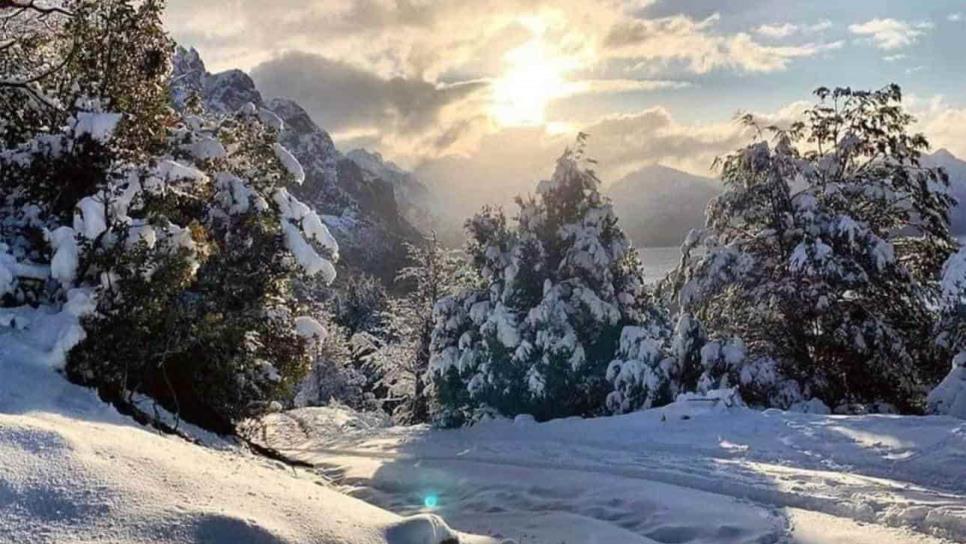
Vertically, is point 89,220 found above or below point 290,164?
below

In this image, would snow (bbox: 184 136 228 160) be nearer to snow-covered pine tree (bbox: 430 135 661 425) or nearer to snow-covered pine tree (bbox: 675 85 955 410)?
snow-covered pine tree (bbox: 430 135 661 425)

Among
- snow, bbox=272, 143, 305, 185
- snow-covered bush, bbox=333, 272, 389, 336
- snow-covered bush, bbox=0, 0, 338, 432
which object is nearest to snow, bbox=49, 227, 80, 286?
snow-covered bush, bbox=0, 0, 338, 432

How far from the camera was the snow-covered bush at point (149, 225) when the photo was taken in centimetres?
774

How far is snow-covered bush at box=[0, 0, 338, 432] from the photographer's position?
25.4 feet

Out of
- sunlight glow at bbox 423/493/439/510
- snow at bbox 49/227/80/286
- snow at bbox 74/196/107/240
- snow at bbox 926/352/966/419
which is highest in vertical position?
snow at bbox 74/196/107/240

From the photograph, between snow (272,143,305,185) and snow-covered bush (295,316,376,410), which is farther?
snow-covered bush (295,316,376,410)

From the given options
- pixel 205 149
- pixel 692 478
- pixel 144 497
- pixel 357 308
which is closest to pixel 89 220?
pixel 205 149

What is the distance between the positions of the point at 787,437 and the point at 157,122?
30.3 feet

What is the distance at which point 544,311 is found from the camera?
53.3 feet

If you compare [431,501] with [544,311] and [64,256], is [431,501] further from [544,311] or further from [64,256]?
[544,311]

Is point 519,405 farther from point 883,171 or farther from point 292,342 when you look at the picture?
point 883,171

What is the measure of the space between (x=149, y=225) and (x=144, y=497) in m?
4.57

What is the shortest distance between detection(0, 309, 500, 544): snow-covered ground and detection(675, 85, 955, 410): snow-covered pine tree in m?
11.0

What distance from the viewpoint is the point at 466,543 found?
17.3 ft
